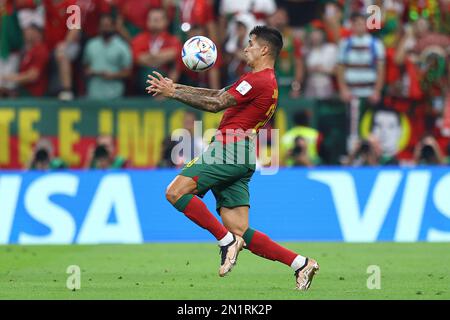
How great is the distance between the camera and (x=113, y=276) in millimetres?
11852

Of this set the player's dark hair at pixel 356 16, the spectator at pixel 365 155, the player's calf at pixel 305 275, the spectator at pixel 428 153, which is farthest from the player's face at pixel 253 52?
the player's dark hair at pixel 356 16

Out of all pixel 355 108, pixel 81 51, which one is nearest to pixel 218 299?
pixel 355 108

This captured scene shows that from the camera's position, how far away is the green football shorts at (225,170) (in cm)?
1067

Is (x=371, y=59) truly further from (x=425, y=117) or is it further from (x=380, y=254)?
(x=380, y=254)

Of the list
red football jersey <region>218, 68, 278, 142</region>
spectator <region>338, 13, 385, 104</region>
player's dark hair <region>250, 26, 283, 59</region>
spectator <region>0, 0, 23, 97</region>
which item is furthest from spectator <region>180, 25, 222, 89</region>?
red football jersey <region>218, 68, 278, 142</region>

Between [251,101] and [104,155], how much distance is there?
704cm

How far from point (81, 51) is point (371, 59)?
16.0 ft

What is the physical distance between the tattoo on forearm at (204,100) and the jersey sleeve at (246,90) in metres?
0.09

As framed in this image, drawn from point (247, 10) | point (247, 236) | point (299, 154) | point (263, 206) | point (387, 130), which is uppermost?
point (247, 10)

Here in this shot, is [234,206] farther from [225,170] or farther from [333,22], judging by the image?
[333,22]

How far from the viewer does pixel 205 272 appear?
40.4 feet

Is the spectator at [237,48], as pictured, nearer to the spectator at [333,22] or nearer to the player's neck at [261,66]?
the spectator at [333,22]

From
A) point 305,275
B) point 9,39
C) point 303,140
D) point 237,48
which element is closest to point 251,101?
point 305,275

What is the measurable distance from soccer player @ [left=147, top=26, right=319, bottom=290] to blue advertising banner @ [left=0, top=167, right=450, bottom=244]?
18.7 feet
